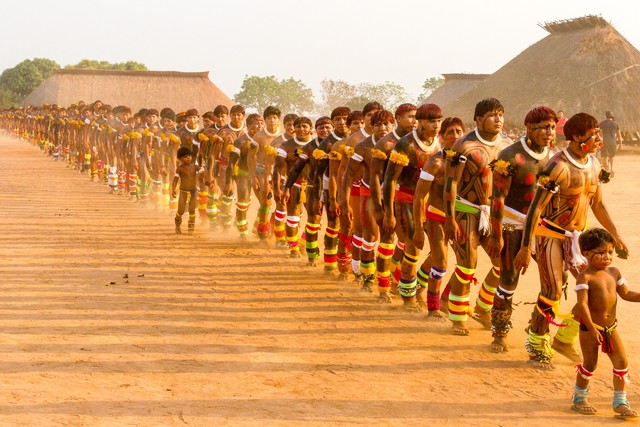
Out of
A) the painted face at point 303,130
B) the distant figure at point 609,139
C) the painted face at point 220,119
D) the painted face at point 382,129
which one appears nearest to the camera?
the painted face at point 382,129

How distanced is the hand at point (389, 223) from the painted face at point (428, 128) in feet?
2.91

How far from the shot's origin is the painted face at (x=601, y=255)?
19.5 ft

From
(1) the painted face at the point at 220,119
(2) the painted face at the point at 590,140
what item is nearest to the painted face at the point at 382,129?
(2) the painted face at the point at 590,140

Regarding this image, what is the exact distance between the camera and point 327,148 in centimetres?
1100

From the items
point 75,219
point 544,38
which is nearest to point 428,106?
point 75,219

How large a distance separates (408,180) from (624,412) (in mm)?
3805

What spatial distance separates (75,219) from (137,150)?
383cm

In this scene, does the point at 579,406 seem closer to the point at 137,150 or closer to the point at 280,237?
the point at 280,237

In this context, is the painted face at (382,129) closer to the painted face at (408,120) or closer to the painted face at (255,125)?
the painted face at (408,120)

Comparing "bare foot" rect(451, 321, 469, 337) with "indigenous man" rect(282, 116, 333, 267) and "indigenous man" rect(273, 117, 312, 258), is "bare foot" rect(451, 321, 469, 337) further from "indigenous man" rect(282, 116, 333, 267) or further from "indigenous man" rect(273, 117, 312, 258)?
"indigenous man" rect(273, 117, 312, 258)

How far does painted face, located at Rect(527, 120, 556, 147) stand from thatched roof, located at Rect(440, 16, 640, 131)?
1262 inches

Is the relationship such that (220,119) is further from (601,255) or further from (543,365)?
(601,255)

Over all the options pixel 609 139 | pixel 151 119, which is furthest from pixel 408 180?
pixel 609 139

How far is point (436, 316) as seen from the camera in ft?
28.5
